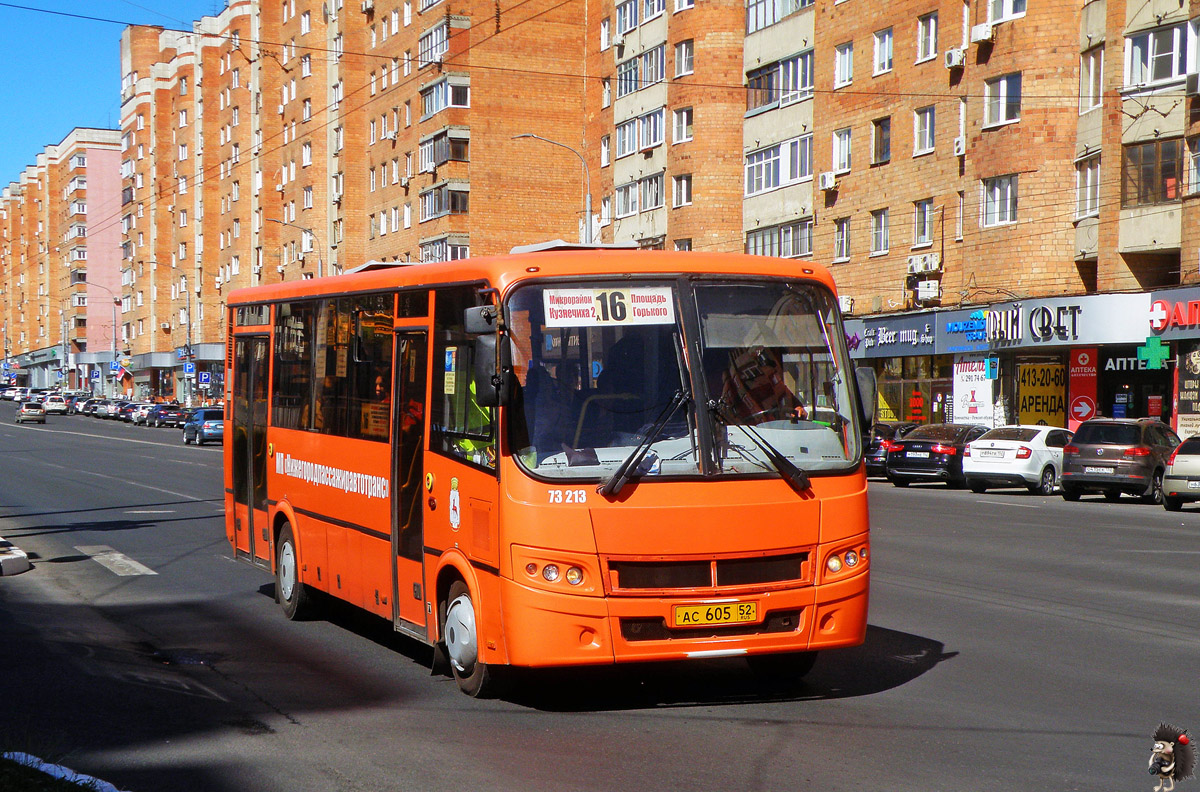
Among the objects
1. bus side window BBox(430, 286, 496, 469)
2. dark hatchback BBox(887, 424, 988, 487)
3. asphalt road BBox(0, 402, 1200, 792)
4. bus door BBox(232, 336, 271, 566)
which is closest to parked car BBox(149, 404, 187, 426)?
dark hatchback BBox(887, 424, 988, 487)

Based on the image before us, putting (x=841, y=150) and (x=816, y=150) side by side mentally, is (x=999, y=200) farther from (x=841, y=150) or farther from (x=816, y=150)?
(x=816, y=150)

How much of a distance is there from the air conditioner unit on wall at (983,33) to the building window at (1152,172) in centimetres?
551

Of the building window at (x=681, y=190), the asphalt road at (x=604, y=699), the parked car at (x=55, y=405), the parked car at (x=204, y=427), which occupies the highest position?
the building window at (x=681, y=190)

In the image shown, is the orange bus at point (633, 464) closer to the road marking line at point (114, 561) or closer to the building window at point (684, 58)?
the road marking line at point (114, 561)

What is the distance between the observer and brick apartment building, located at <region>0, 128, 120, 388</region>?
446 ft

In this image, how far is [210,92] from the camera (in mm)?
103125

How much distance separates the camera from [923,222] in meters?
41.7

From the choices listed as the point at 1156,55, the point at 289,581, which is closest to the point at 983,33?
the point at 1156,55

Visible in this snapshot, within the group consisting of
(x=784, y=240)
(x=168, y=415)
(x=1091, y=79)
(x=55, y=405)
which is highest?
(x=1091, y=79)

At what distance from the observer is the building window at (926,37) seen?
4119 cm

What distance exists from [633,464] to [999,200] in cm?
3311

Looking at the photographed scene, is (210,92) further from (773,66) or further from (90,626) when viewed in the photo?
(90,626)

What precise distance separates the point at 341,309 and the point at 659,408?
3604 mm

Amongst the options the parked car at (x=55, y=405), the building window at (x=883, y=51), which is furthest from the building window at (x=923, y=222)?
the parked car at (x=55, y=405)
